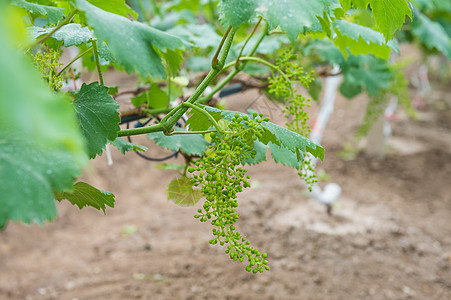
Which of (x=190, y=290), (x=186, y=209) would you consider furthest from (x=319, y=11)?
(x=186, y=209)

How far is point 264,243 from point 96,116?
2.21 meters

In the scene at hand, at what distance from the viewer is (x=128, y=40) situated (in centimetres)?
70

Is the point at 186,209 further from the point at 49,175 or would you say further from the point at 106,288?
the point at 49,175

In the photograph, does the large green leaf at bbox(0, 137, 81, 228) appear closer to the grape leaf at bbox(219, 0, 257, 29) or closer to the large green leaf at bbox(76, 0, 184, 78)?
the large green leaf at bbox(76, 0, 184, 78)

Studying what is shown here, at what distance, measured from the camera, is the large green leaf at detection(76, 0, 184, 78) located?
0.65 m

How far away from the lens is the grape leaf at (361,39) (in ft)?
3.93

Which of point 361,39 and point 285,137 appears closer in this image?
point 285,137

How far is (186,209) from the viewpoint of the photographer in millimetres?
3445

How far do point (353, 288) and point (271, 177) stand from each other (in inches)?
70.7

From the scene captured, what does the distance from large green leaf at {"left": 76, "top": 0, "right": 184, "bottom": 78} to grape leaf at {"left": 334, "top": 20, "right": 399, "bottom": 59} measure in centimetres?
61

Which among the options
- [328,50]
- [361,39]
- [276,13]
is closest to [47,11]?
[276,13]

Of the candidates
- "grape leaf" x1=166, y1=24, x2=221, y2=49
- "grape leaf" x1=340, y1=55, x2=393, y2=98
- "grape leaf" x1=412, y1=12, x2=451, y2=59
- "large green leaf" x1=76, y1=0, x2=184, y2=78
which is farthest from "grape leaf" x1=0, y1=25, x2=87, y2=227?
"grape leaf" x1=412, y1=12, x2=451, y2=59

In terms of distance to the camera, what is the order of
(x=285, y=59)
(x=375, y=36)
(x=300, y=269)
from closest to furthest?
1. (x=285, y=59)
2. (x=375, y=36)
3. (x=300, y=269)

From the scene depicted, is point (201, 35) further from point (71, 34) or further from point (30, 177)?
point (30, 177)
